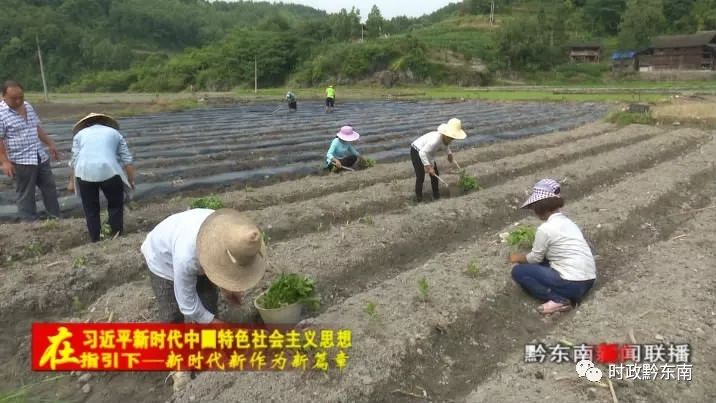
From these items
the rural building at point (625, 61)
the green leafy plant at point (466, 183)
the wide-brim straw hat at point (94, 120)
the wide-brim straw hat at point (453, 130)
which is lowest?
the green leafy plant at point (466, 183)

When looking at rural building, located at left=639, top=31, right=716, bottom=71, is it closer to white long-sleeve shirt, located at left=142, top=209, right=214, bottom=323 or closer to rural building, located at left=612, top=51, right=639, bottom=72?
rural building, located at left=612, top=51, right=639, bottom=72

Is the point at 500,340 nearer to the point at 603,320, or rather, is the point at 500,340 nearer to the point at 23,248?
the point at 603,320

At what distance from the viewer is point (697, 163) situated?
10.4 meters

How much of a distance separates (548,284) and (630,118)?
15300mm

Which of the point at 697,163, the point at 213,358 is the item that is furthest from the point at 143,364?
the point at 697,163

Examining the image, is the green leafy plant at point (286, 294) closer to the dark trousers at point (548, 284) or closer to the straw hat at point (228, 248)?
the straw hat at point (228, 248)

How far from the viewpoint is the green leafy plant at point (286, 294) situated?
3.96 meters

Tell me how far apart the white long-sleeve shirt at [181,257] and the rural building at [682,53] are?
59.7 metres

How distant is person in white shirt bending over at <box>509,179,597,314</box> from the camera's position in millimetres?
4312

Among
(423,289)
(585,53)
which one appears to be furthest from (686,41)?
(423,289)

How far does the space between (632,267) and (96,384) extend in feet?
17.5

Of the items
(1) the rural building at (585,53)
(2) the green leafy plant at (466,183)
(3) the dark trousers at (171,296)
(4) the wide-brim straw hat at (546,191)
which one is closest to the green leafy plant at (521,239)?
(4) the wide-brim straw hat at (546,191)

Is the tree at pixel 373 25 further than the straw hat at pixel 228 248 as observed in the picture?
Yes

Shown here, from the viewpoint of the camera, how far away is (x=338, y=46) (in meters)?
64.2
